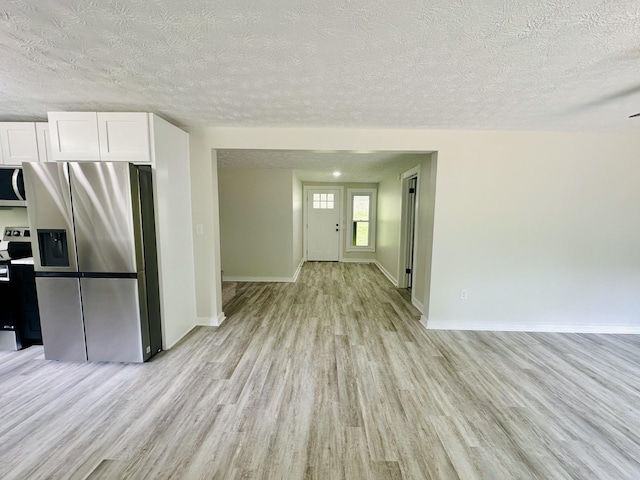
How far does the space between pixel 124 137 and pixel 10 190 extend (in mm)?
1445

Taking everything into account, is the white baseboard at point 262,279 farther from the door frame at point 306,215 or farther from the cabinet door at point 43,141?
the cabinet door at point 43,141

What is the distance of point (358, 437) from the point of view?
1565 mm

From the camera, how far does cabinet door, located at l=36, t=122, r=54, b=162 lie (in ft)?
8.11

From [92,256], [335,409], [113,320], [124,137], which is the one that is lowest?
[335,409]

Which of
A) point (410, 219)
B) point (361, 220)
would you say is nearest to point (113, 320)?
point (410, 219)

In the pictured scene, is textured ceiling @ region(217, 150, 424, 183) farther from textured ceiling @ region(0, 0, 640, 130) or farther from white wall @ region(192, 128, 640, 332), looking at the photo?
textured ceiling @ region(0, 0, 640, 130)

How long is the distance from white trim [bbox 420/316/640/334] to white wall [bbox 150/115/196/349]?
2852 millimetres

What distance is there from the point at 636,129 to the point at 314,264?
5.66m

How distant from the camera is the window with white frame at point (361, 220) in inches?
271

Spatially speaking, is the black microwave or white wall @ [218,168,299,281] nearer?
the black microwave

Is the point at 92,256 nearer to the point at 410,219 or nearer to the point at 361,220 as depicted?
the point at 410,219

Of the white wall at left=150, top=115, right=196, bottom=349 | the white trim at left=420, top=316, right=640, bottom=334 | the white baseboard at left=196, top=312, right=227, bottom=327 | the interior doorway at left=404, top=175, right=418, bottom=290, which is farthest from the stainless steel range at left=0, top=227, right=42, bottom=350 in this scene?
the interior doorway at left=404, top=175, right=418, bottom=290

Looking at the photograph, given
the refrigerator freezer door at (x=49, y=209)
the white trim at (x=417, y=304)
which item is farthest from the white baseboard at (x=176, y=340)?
the white trim at (x=417, y=304)

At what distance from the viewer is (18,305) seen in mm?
2447
